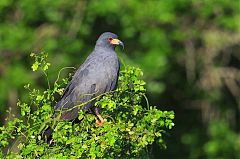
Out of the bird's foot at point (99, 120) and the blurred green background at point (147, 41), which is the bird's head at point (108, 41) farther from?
the blurred green background at point (147, 41)

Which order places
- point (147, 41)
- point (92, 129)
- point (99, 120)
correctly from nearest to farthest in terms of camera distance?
point (92, 129) → point (99, 120) → point (147, 41)

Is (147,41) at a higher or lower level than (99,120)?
higher

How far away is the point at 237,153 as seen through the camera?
48.4 feet

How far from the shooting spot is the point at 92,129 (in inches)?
209

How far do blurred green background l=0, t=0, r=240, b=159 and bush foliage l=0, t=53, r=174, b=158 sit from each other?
623 centimetres

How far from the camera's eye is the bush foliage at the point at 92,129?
505cm

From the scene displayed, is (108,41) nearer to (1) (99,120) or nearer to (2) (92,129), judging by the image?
(1) (99,120)

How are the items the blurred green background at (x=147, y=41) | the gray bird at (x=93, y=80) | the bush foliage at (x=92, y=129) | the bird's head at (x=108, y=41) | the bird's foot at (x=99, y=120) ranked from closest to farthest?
the bush foliage at (x=92, y=129) → the bird's foot at (x=99, y=120) → the gray bird at (x=93, y=80) → the bird's head at (x=108, y=41) → the blurred green background at (x=147, y=41)

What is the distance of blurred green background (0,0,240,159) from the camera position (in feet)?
40.1

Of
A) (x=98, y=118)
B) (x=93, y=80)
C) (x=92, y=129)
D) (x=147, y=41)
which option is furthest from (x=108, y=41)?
(x=147, y=41)

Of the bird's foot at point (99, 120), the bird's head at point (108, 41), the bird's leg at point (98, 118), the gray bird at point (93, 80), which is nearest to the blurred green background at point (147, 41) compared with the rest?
the bird's head at point (108, 41)

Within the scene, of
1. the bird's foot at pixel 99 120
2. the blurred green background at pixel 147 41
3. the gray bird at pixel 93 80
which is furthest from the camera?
the blurred green background at pixel 147 41

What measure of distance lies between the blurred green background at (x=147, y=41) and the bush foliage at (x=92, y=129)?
20.4 ft

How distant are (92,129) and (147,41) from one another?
7456 millimetres
